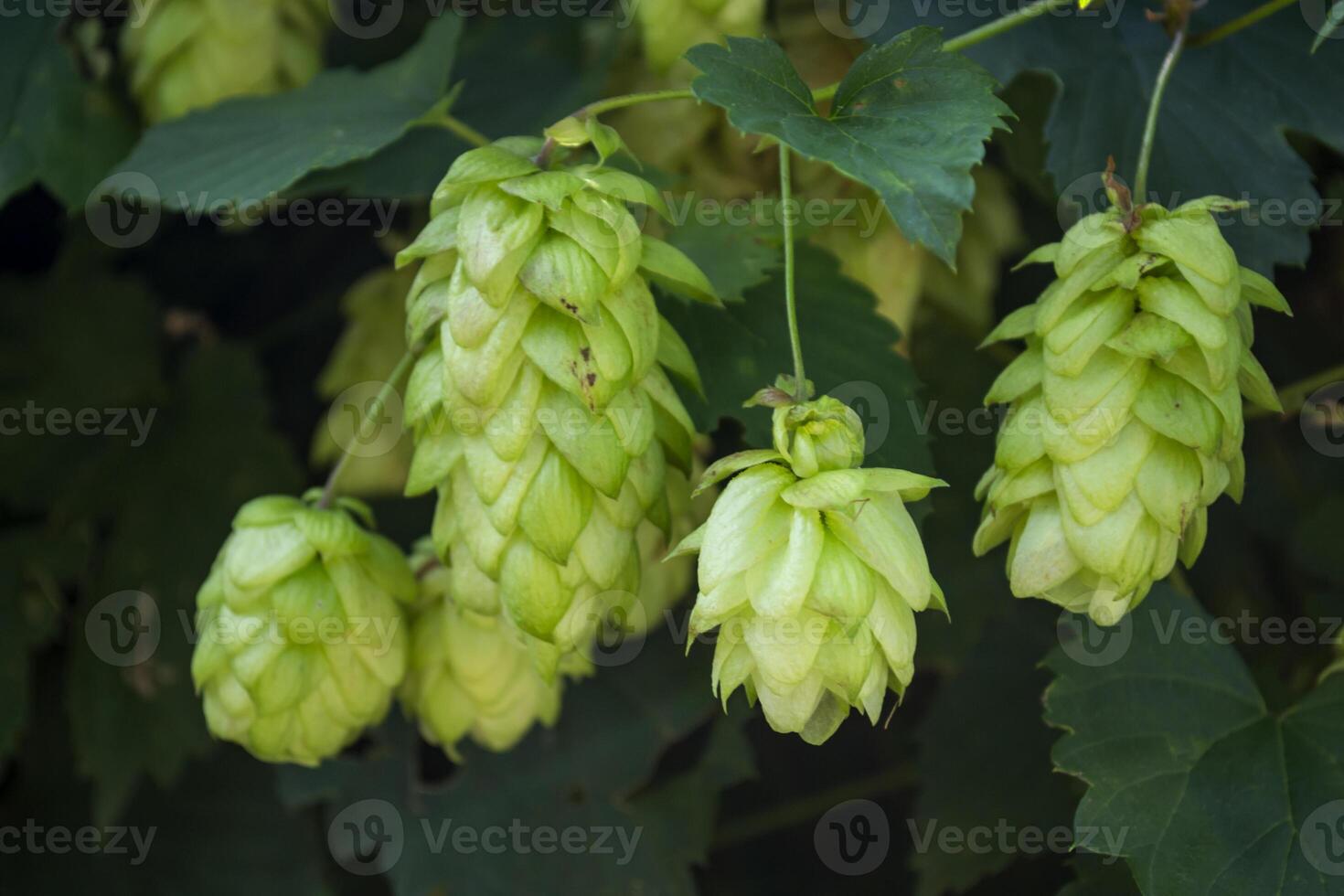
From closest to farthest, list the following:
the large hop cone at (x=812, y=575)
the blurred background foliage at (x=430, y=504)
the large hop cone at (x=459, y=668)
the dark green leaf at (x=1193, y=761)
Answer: the large hop cone at (x=812, y=575) < the dark green leaf at (x=1193, y=761) < the large hop cone at (x=459, y=668) < the blurred background foliage at (x=430, y=504)

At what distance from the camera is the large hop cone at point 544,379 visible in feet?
2.58

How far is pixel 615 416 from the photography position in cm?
80

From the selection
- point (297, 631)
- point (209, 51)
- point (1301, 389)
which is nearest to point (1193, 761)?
point (1301, 389)

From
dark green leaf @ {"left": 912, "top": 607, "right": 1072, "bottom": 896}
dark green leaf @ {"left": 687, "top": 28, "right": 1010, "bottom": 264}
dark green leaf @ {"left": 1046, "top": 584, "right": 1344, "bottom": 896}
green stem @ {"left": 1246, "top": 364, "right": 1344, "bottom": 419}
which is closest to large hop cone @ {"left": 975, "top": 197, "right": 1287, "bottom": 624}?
dark green leaf @ {"left": 687, "top": 28, "right": 1010, "bottom": 264}

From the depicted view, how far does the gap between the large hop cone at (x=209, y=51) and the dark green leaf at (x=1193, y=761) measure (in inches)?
41.4

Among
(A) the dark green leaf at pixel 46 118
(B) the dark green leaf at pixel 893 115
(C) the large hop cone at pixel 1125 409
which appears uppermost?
(B) the dark green leaf at pixel 893 115

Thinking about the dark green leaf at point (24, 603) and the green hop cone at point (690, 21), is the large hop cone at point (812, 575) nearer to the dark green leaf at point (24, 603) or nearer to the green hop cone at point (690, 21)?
the green hop cone at point (690, 21)

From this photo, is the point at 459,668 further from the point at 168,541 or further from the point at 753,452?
the point at 168,541

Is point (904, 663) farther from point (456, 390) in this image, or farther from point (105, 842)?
point (105, 842)

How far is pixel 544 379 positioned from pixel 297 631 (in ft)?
1.00

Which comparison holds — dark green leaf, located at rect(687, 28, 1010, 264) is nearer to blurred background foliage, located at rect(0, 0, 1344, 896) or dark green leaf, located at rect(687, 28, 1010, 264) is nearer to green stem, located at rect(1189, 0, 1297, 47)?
blurred background foliage, located at rect(0, 0, 1344, 896)

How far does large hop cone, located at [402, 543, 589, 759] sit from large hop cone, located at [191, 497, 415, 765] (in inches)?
1.7

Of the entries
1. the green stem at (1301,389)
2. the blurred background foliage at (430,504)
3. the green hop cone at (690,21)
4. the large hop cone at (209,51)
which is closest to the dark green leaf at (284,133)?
the blurred background foliage at (430,504)

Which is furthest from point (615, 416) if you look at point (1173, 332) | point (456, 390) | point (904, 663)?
point (1173, 332)
